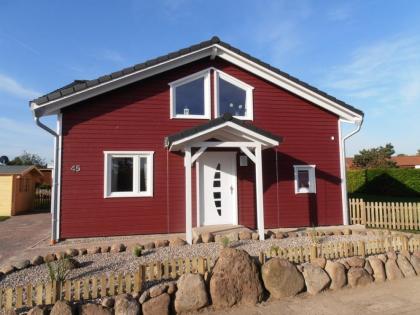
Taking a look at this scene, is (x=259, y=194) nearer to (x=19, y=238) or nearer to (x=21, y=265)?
(x=21, y=265)

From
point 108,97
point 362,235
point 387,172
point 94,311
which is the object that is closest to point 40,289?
point 94,311

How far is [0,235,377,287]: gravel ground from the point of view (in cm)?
529

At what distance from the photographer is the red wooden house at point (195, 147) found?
8.72m

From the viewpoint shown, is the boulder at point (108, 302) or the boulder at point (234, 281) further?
the boulder at point (234, 281)

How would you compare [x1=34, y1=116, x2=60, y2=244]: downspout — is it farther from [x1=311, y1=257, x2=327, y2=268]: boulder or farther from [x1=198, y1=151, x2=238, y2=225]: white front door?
[x1=311, y1=257, x2=327, y2=268]: boulder

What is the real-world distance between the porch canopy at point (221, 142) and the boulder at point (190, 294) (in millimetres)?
3234

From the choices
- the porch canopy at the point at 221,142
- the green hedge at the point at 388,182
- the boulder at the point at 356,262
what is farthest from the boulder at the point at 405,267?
the green hedge at the point at 388,182

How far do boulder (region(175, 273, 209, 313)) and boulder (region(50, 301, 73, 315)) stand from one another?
4.29 ft

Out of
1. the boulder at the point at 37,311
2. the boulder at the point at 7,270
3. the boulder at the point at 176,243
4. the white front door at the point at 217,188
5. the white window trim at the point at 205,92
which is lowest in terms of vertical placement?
the boulder at the point at 37,311

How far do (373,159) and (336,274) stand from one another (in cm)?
4420

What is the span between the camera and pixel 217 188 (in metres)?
9.83

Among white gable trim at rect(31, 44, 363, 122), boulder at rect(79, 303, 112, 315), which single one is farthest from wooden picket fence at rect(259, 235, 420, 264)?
white gable trim at rect(31, 44, 363, 122)

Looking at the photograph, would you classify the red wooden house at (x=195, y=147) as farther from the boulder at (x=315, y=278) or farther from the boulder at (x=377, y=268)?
the boulder at (x=315, y=278)

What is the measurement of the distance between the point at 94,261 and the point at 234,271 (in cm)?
306
